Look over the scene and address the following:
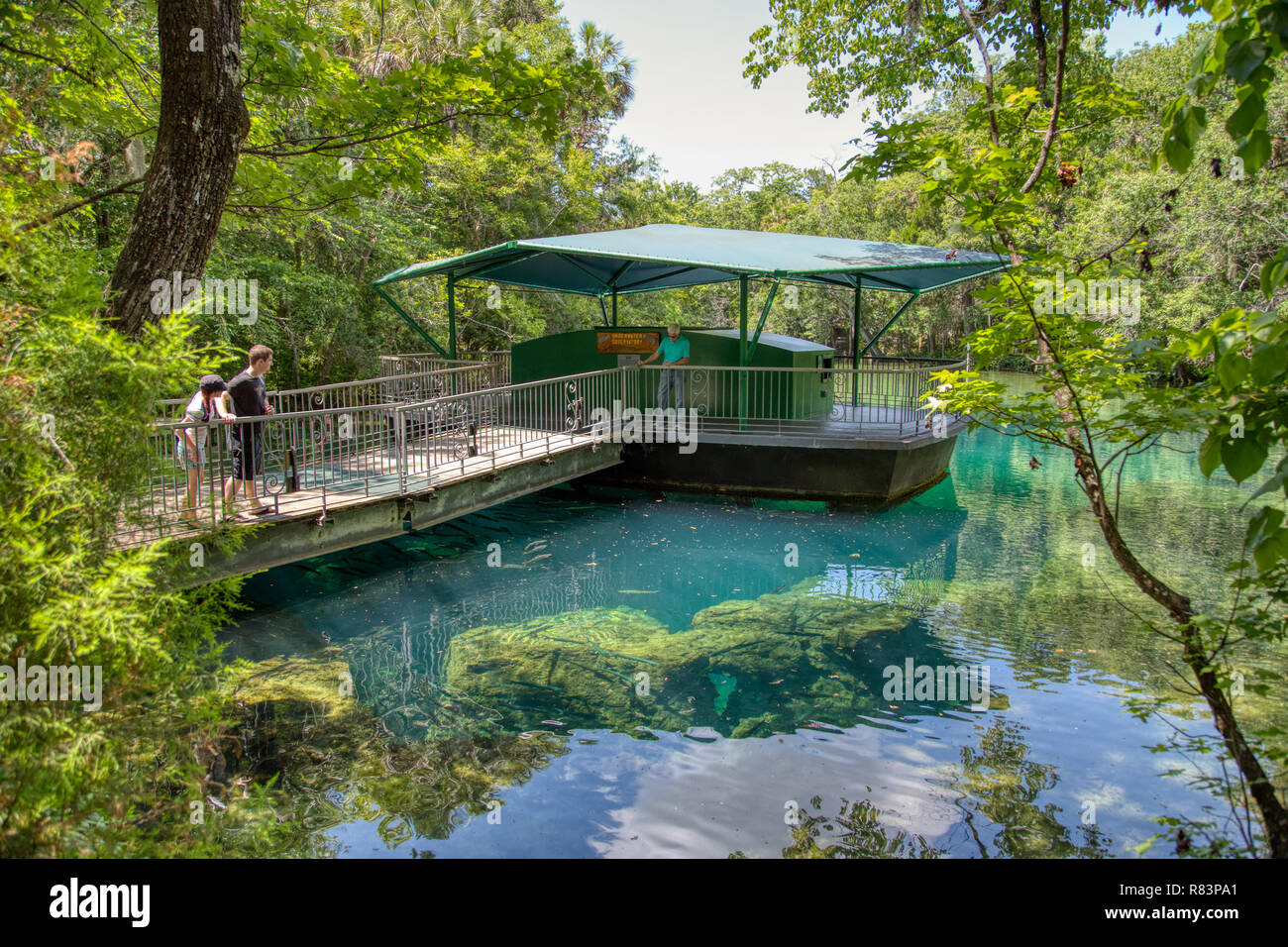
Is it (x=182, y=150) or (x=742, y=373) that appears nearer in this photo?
(x=182, y=150)

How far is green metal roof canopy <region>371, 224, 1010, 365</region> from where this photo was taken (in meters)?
13.4

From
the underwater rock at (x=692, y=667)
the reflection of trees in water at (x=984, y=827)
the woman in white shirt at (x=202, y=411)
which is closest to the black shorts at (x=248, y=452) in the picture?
the woman in white shirt at (x=202, y=411)

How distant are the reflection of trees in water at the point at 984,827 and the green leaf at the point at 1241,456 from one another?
11.1 ft

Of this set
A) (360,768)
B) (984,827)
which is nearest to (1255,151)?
(984,827)

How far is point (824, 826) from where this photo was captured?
17.3 ft

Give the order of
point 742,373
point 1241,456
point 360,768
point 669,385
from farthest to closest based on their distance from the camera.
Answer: point 669,385, point 742,373, point 360,768, point 1241,456

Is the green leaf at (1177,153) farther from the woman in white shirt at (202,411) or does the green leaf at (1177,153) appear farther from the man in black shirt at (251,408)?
the man in black shirt at (251,408)

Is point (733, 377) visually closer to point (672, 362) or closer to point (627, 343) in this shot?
point (672, 362)

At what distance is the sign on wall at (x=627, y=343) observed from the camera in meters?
15.7

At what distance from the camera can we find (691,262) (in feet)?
43.0

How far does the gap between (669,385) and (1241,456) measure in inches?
519

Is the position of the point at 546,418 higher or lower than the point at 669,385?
lower

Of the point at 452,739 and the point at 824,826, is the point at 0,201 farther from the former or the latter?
the point at 824,826
